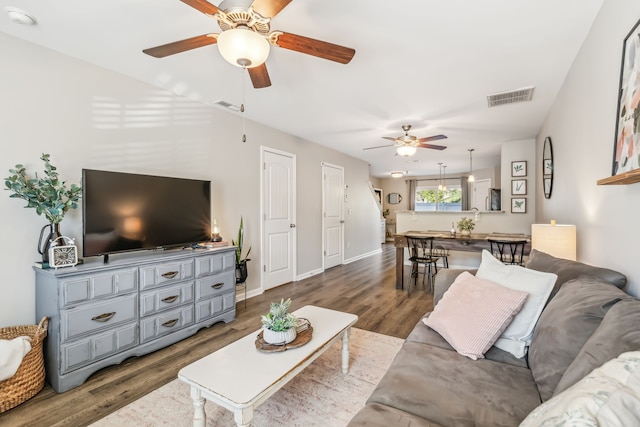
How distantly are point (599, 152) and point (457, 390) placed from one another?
1.84 meters

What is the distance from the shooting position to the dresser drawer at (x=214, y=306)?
294 centimetres

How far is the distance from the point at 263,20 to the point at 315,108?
210cm

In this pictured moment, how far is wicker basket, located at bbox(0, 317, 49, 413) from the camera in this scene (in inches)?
71.4

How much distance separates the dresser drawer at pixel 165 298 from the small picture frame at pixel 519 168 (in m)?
5.65

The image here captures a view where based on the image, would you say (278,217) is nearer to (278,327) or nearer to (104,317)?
(104,317)

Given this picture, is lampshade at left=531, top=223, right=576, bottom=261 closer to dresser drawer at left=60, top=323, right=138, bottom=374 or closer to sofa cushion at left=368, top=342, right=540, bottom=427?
sofa cushion at left=368, top=342, right=540, bottom=427

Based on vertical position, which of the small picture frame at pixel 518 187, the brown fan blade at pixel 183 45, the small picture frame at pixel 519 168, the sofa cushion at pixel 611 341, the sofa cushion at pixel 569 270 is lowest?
the sofa cushion at pixel 611 341

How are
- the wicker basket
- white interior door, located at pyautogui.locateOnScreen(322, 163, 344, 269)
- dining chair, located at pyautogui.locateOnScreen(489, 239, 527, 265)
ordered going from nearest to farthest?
1. the wicker basket
2. dining chair, located at pyautogui.locateOnScreen(489, 239, 527, 265)
3. white interior door, located at pyautogui.locateOnScreen(322, 163, 344, 269)

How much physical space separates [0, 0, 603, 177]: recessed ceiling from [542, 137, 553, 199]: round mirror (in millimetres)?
452

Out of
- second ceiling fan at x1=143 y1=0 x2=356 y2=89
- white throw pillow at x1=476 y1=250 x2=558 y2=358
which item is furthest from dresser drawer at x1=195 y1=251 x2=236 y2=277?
white throw pillow at x1=476 y1=250 x2=558 y2=358

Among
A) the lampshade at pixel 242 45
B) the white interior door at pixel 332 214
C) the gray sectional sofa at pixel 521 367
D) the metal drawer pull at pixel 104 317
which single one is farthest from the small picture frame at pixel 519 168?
the metal drawer pull at pixel 104 317

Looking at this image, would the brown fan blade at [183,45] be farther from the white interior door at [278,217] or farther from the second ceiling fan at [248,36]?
the white interior door at [278,217]

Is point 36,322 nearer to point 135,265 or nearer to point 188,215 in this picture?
point 135,265

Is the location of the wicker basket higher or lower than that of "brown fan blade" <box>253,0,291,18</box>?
lower
